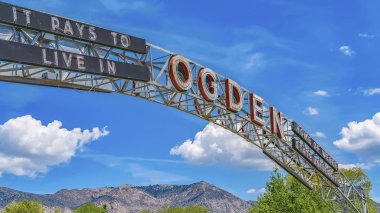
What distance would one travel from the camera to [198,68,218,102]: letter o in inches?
1080

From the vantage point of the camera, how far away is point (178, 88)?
1011 inches

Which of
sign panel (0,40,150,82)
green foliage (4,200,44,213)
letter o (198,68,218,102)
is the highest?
letter o (198,68,218,102)

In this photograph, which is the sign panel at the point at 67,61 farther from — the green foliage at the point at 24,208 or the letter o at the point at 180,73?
the green foliage at the point at 24,208

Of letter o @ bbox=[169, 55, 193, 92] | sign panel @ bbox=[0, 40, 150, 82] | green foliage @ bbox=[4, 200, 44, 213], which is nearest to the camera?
sign panel @ bbox=[0, 40, 150, 82]

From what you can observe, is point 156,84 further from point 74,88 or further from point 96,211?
point 96,211

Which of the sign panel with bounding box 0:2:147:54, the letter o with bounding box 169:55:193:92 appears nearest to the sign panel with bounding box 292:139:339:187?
the letter o with bounding box 169:55:193:92

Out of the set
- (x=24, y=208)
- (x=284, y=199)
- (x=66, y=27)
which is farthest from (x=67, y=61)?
(x=24, y=208)

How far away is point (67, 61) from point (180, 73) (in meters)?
7.85

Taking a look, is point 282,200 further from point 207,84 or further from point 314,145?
point 207,84

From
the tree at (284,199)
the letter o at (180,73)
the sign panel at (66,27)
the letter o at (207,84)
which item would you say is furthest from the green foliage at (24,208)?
the sign panel at (66,27)

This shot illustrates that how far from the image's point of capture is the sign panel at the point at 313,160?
123 feet

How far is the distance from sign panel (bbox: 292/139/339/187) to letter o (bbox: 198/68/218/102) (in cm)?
1128

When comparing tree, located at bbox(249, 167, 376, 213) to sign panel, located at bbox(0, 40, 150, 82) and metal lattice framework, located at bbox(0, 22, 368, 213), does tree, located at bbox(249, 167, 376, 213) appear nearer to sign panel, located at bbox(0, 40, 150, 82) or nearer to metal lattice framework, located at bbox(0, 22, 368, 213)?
metal lattice framework, located at bbox(0, 22, 368, 213)

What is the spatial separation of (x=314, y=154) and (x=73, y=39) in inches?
1102
